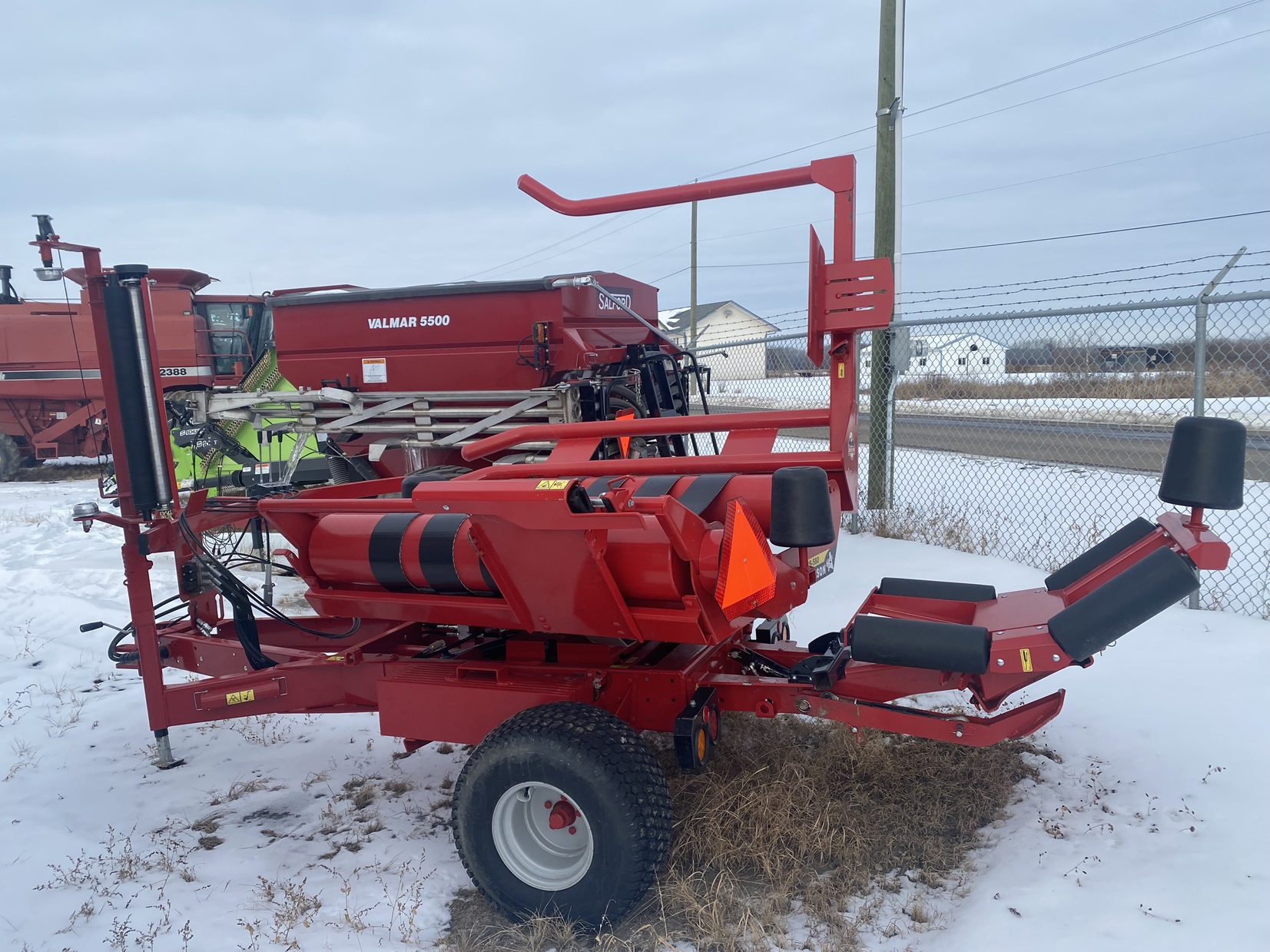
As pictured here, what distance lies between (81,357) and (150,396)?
34.1 feet

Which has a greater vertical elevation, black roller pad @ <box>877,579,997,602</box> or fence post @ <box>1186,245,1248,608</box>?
fence post @ <box>1186,245,1248,608</box>

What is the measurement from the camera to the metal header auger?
245 cm

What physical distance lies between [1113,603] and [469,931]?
2.22 meters

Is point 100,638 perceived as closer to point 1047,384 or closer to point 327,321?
point 327,321

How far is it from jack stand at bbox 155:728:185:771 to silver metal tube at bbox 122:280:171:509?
1.09m

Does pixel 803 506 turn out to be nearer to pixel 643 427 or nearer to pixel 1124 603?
pixel 1124 603

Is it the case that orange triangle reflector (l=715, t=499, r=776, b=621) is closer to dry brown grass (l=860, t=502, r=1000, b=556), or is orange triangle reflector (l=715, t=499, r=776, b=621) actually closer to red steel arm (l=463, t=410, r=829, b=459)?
red steel arm (l=463, t=410, r=829, b=459)

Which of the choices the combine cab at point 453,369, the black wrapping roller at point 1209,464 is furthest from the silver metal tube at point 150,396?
the black wrapping roller at point 1209,464

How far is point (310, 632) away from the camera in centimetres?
357

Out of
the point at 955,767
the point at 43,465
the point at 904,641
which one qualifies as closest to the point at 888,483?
the point at 955,767

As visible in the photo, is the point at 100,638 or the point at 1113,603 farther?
the point at 100,638

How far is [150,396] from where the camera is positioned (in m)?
3.41

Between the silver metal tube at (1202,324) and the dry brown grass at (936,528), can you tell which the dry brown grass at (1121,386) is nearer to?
the dry brown grass at (936,528)

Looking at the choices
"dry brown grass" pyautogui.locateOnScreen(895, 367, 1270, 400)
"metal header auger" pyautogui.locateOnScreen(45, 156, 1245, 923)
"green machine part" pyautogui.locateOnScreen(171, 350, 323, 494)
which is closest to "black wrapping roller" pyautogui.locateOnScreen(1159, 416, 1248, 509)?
"metal header auger" pyautogui.locateOnScreen(45, 156, 1245, 923)
